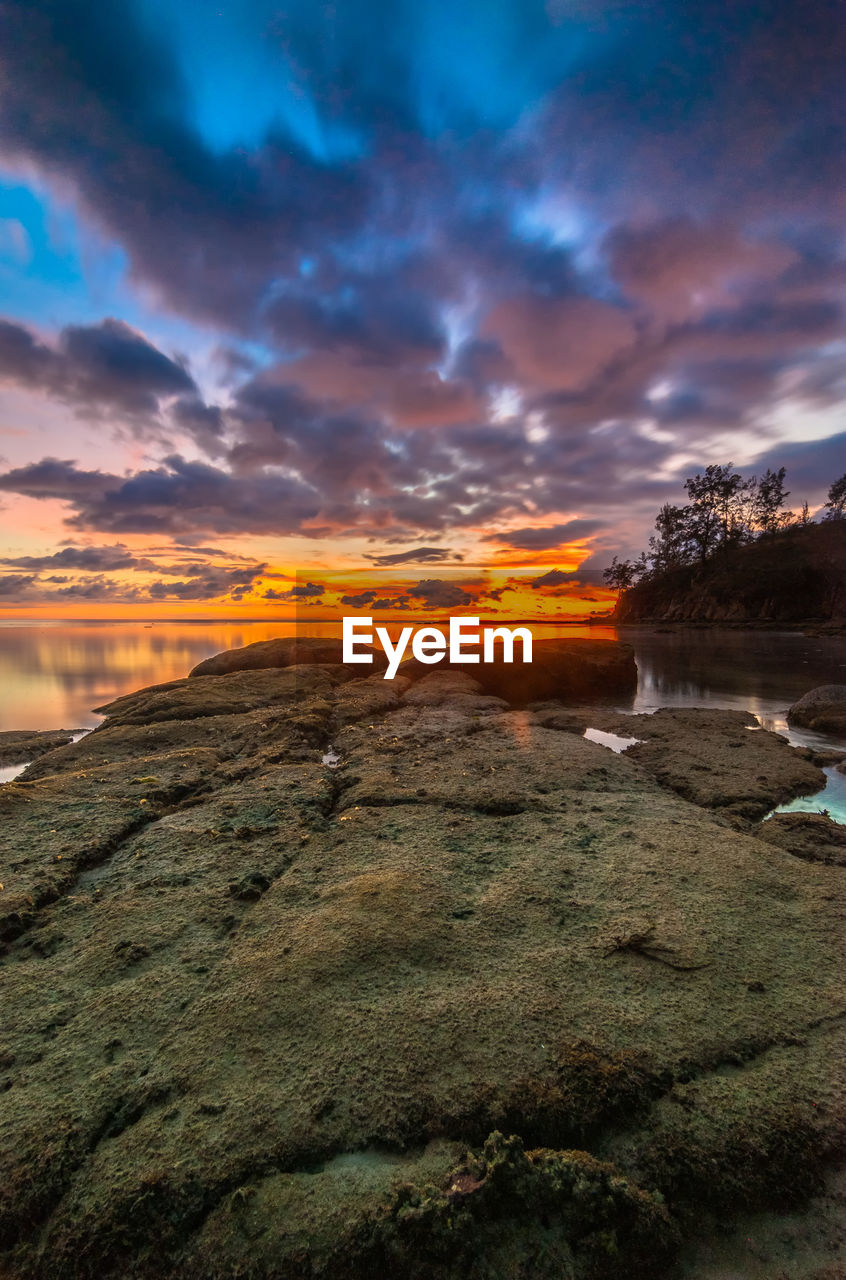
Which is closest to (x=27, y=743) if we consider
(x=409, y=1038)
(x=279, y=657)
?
(x=279, y=657)

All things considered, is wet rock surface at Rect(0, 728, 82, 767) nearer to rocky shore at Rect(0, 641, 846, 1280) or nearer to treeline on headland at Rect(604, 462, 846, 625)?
rocky shore at Rect(0, 641, 846, 1280)

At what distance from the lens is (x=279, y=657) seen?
19172mm

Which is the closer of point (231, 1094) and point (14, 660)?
point (231, 1094)

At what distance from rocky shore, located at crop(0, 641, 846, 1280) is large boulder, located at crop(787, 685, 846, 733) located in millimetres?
8323

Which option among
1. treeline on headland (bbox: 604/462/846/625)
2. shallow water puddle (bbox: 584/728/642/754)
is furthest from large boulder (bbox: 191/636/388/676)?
treeline on headland (bbox: 604/462/846/625)

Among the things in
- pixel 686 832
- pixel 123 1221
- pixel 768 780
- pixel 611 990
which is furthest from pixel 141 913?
pixel 768 780

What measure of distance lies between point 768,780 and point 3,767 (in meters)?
13.2

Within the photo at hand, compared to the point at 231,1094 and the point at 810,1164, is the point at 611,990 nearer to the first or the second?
the point at 810,1164

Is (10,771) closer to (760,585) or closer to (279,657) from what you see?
(279,657)

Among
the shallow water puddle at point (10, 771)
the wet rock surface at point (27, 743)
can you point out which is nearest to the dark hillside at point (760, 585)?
the wet rock surface at point (27, 743)

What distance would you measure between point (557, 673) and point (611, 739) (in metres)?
6.74

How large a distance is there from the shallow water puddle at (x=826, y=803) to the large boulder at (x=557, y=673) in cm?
840

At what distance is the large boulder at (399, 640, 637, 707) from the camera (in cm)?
1672

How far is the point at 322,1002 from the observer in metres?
2.89
